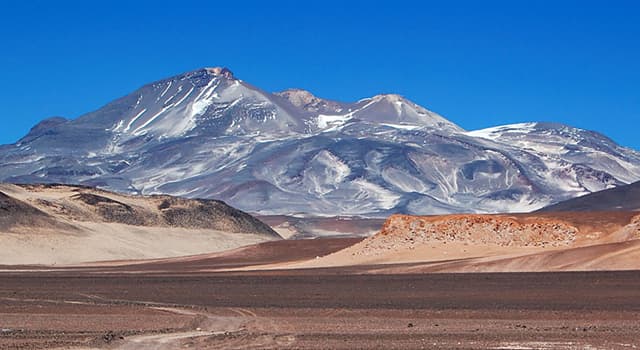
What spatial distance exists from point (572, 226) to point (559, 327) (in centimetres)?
4467

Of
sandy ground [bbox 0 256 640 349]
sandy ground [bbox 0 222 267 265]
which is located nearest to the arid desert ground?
sandy ground [bbox 0 256 640 349]

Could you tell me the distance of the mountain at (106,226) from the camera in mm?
99125

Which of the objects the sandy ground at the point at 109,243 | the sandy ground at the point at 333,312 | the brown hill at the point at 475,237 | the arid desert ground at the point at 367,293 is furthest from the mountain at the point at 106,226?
the sandy ground at the point at 333,312

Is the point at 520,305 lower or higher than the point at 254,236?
lower

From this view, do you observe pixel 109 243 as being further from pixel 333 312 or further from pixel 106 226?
pixel 333 312

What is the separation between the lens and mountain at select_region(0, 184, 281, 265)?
325 feet

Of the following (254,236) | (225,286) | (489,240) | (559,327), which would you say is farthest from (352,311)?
(254,236)

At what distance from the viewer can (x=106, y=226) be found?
116188 millimetres

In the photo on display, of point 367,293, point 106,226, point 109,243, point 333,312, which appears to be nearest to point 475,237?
point 367,293

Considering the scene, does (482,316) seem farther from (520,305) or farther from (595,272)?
(595,272)

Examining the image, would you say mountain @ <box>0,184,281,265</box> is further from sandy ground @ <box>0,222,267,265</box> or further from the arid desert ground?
the arid desert ground

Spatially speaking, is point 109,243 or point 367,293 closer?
point 367,293

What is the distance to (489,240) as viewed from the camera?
235 feet

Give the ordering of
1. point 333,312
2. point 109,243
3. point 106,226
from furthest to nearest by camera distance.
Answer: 1. point 106,226
2. point 109,243
3. point 333,312
